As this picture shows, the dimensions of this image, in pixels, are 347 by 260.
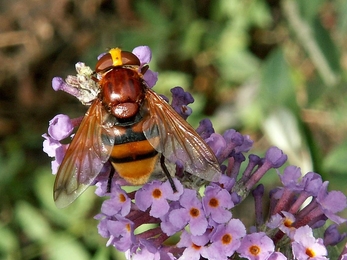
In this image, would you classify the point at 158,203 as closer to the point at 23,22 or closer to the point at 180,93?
the point at 180,93

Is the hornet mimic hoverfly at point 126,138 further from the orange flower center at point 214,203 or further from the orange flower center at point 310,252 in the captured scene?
the orange flower center at point 310,252

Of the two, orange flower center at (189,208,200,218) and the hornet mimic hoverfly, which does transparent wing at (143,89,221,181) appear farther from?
orange flower center at (189,208,200,218)

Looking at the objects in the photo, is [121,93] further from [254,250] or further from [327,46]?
[327,46]

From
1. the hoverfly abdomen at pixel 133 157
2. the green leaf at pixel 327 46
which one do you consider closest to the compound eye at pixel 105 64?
the hoverfly abdomen at pixel 133 157

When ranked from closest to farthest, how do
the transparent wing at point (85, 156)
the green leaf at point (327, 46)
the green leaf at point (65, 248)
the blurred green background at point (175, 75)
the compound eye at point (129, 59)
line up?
the transparent wing at point (85, 156) → the compound eye at point (129, 59) → the green leaf at point (65, 248) → the blurred green background at point (175, 75) → the green leaf at point (327, 46)

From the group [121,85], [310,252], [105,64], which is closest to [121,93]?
[121,85]

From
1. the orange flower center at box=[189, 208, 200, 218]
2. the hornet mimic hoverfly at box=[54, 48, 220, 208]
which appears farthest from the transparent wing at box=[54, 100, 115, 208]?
the orange flower center at box=[189, 208, 200, 218]

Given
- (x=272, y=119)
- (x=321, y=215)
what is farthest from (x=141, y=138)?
(x=272, y=119)
